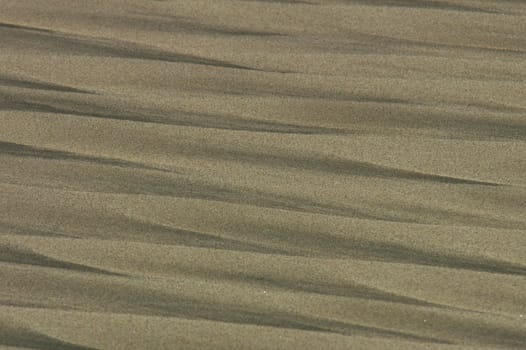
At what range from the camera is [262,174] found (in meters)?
2.38

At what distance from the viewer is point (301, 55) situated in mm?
2730

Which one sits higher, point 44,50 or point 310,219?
point 44,50

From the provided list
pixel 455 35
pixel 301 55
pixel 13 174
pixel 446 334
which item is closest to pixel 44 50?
pixel 13 174

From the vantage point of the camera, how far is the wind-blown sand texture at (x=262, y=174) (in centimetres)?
208

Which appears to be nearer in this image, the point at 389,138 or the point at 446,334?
the point at 446,334

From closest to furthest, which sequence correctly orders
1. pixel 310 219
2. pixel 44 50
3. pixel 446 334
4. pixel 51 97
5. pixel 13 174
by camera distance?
pixel 446 334, pixel 310 219, pixel 13 174, pixel 51 97, pixel 44 50

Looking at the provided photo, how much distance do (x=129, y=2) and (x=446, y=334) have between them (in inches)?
57.2

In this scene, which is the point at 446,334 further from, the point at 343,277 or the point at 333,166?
the point at 333,166

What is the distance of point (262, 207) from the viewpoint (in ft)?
7.54

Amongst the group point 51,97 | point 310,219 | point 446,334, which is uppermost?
point 51,97

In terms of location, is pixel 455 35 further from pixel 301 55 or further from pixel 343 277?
pixel 343 277

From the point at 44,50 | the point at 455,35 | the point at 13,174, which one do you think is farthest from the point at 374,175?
the point at 44,50

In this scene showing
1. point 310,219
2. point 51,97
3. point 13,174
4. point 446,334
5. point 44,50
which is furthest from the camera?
point 44,50

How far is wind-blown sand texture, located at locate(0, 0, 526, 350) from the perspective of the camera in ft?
6.82
